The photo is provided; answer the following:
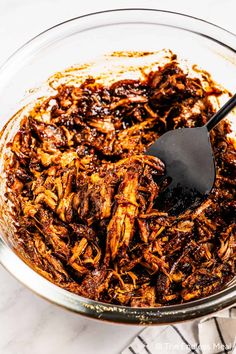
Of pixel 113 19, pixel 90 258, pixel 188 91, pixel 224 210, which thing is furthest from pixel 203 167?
pixel 113 19

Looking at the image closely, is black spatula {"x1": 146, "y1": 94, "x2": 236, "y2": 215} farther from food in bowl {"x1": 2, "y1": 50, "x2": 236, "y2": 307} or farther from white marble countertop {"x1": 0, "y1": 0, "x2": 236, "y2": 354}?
white marble countertop {"x1": 0, "y1": 0, "x2": 236, "y2": 354}

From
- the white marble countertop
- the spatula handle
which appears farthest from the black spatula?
the white marble countertop

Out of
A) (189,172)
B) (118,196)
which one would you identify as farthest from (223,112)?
(118,196)

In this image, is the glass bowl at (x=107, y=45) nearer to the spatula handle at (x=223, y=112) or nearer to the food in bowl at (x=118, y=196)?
the food in bowl at (x=118, y=196)

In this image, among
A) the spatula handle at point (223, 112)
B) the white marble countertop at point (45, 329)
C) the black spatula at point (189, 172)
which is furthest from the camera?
the white marble countertop at point (45, 329)

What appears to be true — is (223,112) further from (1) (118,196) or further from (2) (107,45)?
(2) (107,45)

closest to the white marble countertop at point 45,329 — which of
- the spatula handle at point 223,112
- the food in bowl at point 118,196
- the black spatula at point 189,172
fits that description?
the food in bowl at point 118,196

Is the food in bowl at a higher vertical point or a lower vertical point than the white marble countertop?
higher
